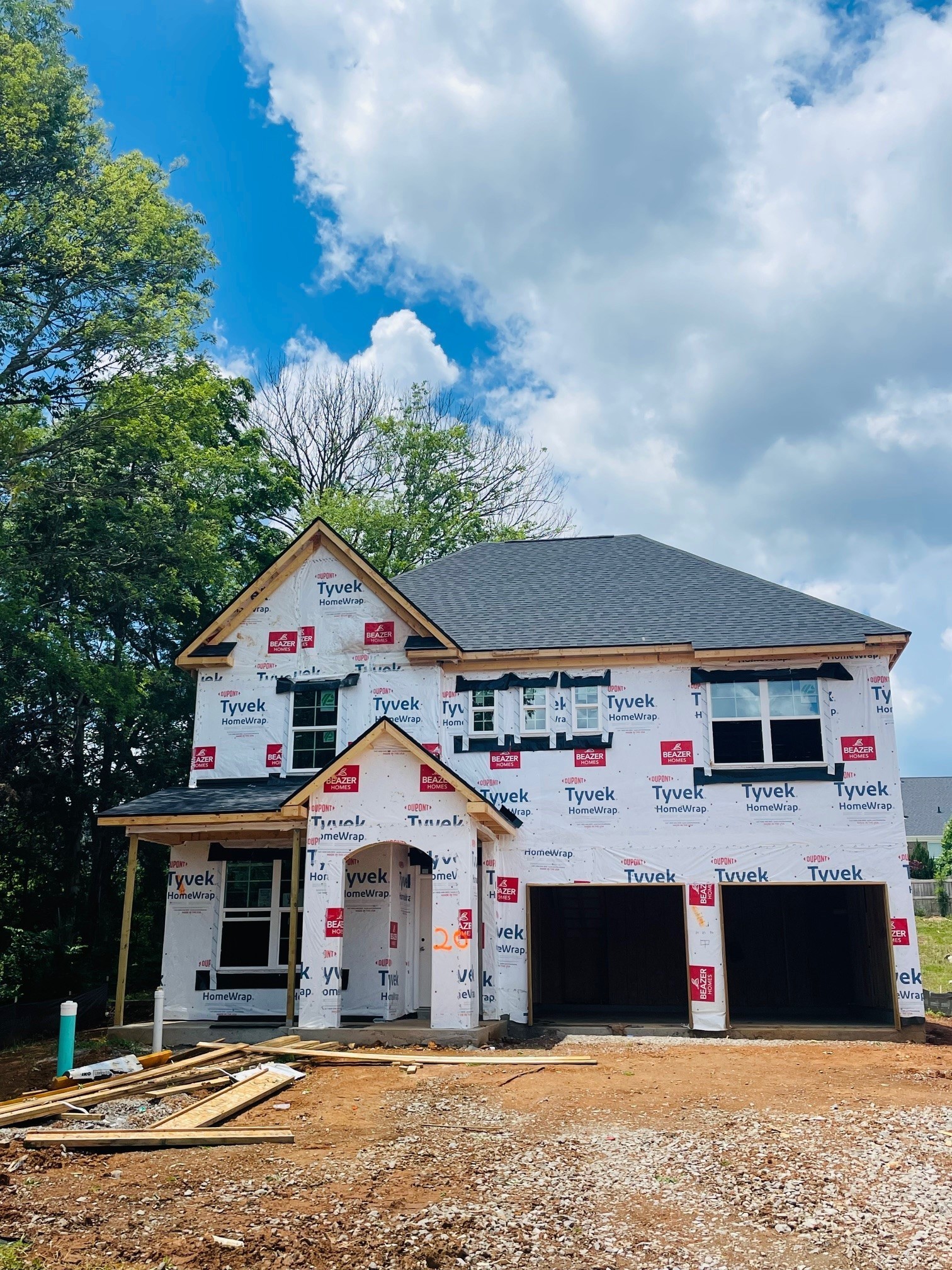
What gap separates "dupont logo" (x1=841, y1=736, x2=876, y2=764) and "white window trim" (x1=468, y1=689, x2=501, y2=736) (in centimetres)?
610

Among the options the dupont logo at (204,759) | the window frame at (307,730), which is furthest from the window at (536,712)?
the dupont logo at (204,759)

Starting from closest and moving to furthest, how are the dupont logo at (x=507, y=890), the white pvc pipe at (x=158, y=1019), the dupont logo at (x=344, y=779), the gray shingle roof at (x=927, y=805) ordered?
1. the white pvc pipe at (x=158, y=1019)
2. the dupont logo at (x=344, y=779)
3. the dupont logo at (x=507, y=890)
4. the gray shingle roof at (x=927, y=805)

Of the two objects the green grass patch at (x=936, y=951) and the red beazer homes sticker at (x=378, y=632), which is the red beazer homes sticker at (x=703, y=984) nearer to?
the green grass patch at (x=936, y=951)

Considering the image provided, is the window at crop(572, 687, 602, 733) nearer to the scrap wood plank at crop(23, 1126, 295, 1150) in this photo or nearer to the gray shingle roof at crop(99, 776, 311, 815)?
the gray shingle roof at crop(99, 776, 311, 815)

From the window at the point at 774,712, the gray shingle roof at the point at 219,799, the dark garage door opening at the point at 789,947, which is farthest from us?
the dark garage door opening at the point at 789,947

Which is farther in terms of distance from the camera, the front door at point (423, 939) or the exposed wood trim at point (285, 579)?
the exposed wood trim at point (285, 579)

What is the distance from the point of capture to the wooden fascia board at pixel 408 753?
16172 millimetres

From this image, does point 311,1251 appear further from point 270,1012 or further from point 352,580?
point 352,580

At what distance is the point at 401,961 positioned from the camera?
1788 cm

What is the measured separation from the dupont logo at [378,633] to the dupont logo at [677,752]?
5.46 meters

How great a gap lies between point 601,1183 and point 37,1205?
4.22 m

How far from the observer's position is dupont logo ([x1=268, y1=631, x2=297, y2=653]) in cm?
1980

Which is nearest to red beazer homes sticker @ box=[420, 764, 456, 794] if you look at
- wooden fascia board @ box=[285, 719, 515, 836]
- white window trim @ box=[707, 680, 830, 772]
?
wooden fascia board @ box=[285, 719, 515, 836]

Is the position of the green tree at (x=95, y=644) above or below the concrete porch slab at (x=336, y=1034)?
above
